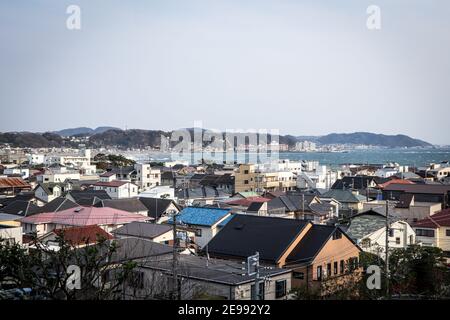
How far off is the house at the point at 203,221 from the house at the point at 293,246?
3.35m

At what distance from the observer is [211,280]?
7.25m

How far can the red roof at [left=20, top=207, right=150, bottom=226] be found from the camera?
14555mm

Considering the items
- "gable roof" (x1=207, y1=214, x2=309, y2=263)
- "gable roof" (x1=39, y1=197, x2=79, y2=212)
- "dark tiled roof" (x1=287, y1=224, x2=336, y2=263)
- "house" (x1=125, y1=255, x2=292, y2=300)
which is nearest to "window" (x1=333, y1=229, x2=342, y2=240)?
"dark tiled roof" (x1=287, y1=224, x2=336, y2=263)

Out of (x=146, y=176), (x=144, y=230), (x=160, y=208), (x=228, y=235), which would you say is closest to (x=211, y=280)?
(x=228, y=235)

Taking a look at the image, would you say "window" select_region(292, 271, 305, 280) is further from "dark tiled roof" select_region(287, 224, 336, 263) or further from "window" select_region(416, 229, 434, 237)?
"window" select_region(416, 229, 434, 237)

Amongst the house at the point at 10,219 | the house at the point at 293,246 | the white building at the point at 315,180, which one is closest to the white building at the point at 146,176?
the white building at the point at 315,180

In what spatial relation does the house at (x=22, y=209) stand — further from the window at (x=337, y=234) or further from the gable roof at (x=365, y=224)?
the window at (x=337, y=234)

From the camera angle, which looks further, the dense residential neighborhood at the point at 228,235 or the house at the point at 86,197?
the house at the point at 86,197

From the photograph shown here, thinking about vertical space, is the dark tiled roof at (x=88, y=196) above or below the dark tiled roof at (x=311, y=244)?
below

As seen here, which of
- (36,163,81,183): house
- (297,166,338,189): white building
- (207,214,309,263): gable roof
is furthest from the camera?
(297,166,338,189): white building

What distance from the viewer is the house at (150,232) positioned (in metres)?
12.4

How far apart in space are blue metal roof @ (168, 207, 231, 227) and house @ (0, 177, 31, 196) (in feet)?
47.2
